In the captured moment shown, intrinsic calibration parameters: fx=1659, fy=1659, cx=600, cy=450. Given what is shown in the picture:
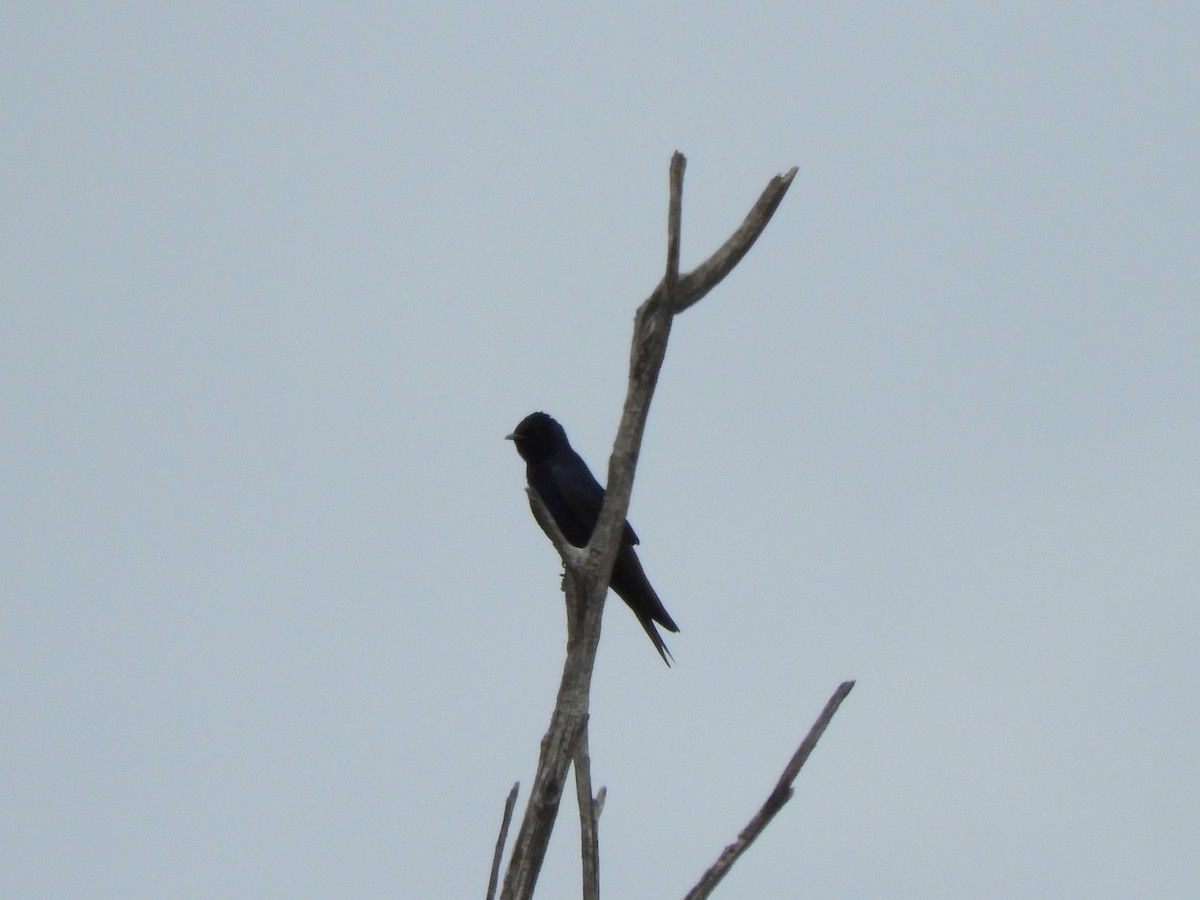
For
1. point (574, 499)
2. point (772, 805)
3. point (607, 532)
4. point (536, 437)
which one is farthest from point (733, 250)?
point (536, 437)

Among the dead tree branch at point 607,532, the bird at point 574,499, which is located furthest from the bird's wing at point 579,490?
the dead tree branch at point 607,532

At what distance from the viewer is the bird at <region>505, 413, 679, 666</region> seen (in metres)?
8.76

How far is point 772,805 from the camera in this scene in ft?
19.2

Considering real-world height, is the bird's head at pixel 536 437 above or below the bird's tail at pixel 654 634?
above

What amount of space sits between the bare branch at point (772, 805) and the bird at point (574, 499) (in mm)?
2480

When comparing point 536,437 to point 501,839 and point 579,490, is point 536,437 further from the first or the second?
point 501,839

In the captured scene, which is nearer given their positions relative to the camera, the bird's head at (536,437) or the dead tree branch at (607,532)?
the dead tree branch at (607,532)

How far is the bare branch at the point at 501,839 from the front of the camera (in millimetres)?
5871

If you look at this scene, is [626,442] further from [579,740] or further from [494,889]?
[494,889]

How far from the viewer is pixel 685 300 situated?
6.15m

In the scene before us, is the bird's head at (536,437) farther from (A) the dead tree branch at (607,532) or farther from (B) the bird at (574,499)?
(A) the dead tree branch at (607,532)

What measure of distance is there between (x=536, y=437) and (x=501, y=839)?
4.56 m

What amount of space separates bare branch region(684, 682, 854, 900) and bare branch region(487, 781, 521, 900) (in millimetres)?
679

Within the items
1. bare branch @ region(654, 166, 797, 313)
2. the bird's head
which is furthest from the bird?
bare branch @ region(654, 166, 797, 313)
